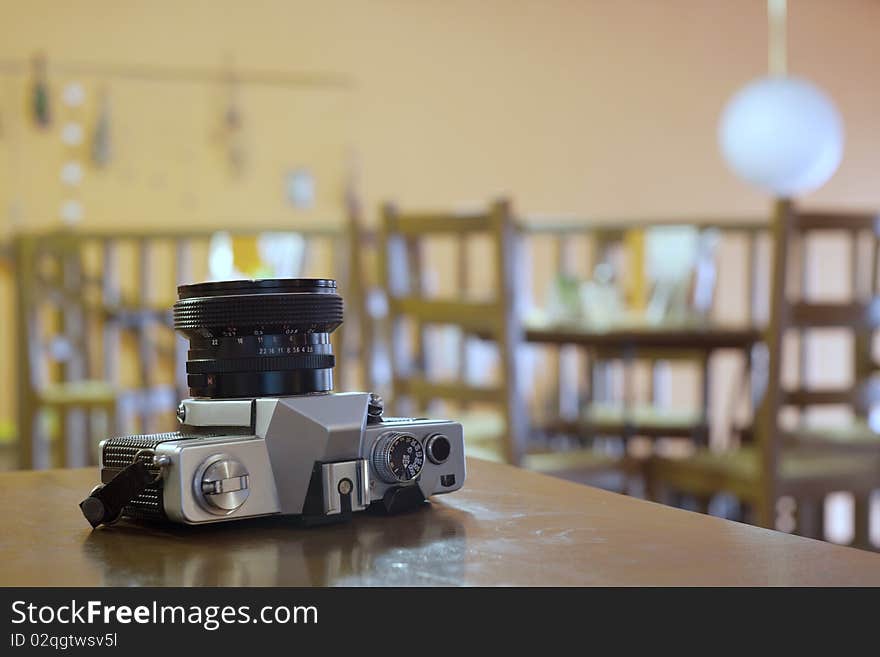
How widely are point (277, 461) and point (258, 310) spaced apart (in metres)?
0.10

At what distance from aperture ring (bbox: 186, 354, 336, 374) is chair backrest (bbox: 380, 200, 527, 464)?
1.88 metres

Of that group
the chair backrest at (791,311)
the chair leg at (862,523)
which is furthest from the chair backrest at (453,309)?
the chair leg at (862,523)

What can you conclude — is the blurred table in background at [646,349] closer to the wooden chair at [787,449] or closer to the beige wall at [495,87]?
the wooden chair at [787,449]

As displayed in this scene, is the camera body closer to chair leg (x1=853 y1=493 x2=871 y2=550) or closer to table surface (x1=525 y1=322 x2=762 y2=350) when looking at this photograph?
table surface (x1=525 y1=322 x2=762 y2=350)

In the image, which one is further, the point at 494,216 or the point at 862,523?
the point at 862,523

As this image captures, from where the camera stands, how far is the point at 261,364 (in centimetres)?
77

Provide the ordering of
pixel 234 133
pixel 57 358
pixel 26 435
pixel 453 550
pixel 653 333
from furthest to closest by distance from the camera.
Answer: pixel 234 133 → pixel 57 358 → pixel 26 435 → pixel 653 333 → pixel 453 550

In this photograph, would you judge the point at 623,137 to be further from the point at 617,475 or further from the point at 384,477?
the point at 384,477

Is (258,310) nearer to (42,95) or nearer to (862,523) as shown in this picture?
(862,523)

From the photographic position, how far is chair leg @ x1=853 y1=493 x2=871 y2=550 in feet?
9.94

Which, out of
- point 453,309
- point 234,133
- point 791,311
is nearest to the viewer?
point 791,311

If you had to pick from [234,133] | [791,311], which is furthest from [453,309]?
[234,133]

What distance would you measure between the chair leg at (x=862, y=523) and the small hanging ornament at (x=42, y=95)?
185 inches

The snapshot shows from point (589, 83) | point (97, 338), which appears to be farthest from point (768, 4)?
point (97, 338)
